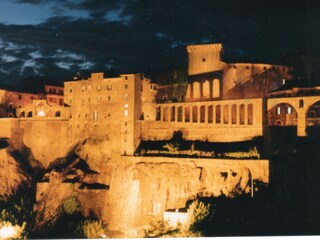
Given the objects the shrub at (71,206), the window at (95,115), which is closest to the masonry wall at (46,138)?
the window at (95,115)

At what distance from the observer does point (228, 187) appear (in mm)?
16906

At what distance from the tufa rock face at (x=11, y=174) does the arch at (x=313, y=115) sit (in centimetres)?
1226

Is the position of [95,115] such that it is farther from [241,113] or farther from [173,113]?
[241,113]

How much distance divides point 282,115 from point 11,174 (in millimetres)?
11934

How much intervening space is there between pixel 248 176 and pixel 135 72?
24.1 feet

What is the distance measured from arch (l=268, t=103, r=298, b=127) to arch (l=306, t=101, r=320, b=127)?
1.97ft

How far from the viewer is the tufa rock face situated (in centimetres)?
2289

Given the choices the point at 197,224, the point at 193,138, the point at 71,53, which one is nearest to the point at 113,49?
the point at 71,53

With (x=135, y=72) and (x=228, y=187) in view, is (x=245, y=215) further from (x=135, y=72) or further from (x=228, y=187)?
(x=135, y=72)

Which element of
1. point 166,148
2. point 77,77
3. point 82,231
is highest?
point 77,77

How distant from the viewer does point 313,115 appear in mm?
19672

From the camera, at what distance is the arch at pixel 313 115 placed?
19.1 metres

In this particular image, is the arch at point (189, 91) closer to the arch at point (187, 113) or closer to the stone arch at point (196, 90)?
the stone arch at point (196, 90)

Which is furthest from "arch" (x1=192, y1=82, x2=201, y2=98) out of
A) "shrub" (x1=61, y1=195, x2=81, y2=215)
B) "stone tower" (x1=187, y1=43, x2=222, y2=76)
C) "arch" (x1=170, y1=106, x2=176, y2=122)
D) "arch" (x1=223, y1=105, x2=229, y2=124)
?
"shrub" (x1=61, y1=195, x2=81, y2=215)
